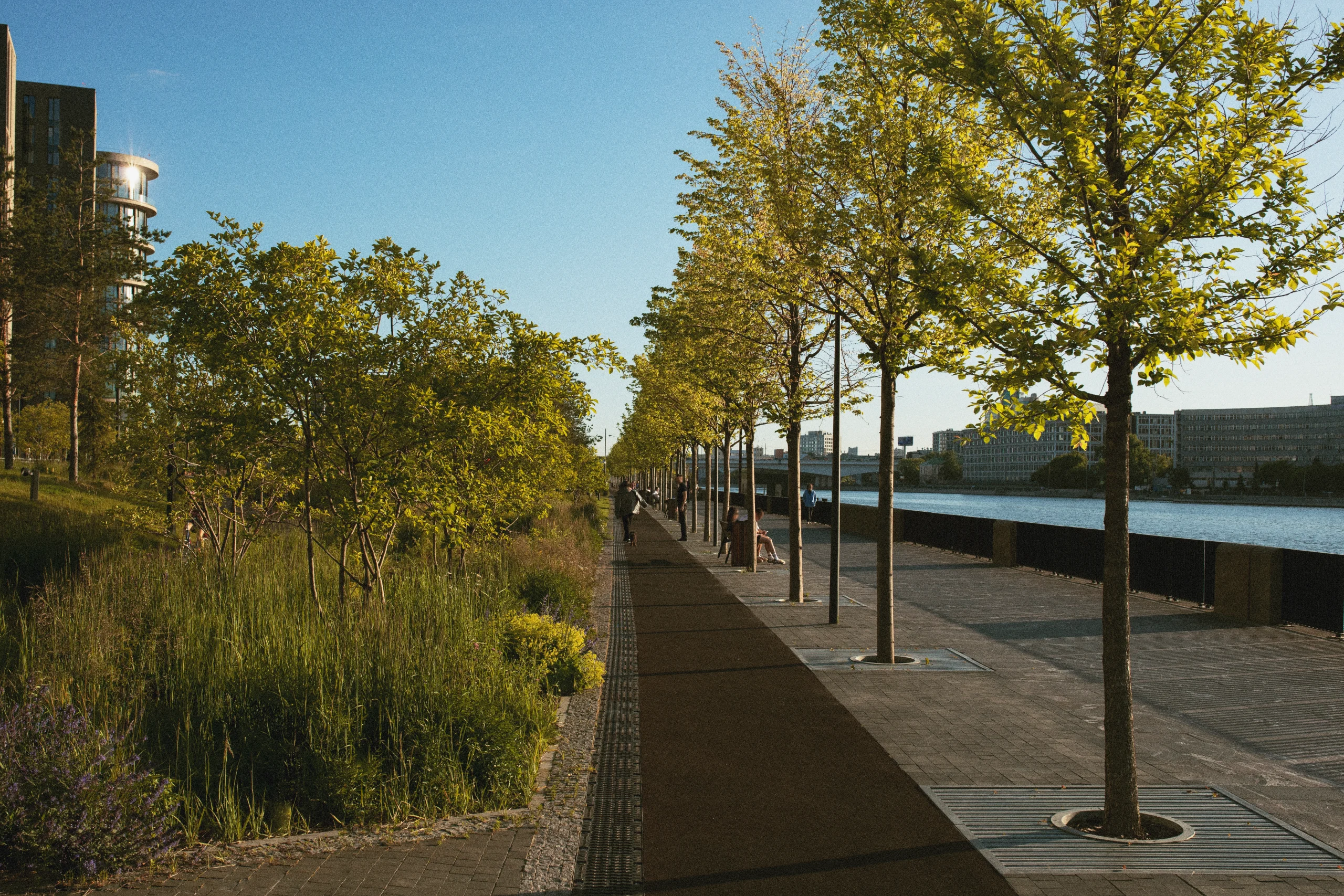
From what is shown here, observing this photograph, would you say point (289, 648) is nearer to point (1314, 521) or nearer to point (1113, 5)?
point (1113, 5)

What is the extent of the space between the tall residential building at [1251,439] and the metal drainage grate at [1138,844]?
392ft

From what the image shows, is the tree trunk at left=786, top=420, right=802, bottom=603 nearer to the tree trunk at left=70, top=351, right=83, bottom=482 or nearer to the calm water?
the calm water

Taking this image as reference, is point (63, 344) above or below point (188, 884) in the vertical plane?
above

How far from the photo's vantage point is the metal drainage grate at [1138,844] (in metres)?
4.90

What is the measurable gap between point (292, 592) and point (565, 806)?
5.46 m

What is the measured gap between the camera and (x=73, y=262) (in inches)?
1302

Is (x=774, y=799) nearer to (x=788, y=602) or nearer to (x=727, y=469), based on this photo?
(x=788, y=602)

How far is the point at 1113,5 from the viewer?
576 cm

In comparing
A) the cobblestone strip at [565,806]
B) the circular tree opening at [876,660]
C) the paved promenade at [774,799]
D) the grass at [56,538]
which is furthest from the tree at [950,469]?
the cobblestone strip at [565,806]

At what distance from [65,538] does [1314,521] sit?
8811 centimetres

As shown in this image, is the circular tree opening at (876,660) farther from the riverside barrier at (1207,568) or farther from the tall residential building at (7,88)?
the tall residential building at (7,88)

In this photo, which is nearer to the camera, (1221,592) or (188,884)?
(188,884)

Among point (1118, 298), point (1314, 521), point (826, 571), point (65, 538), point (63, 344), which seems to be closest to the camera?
point (1118, 298)

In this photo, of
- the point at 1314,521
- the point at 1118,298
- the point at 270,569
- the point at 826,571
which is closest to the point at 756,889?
the point at 1118,298
